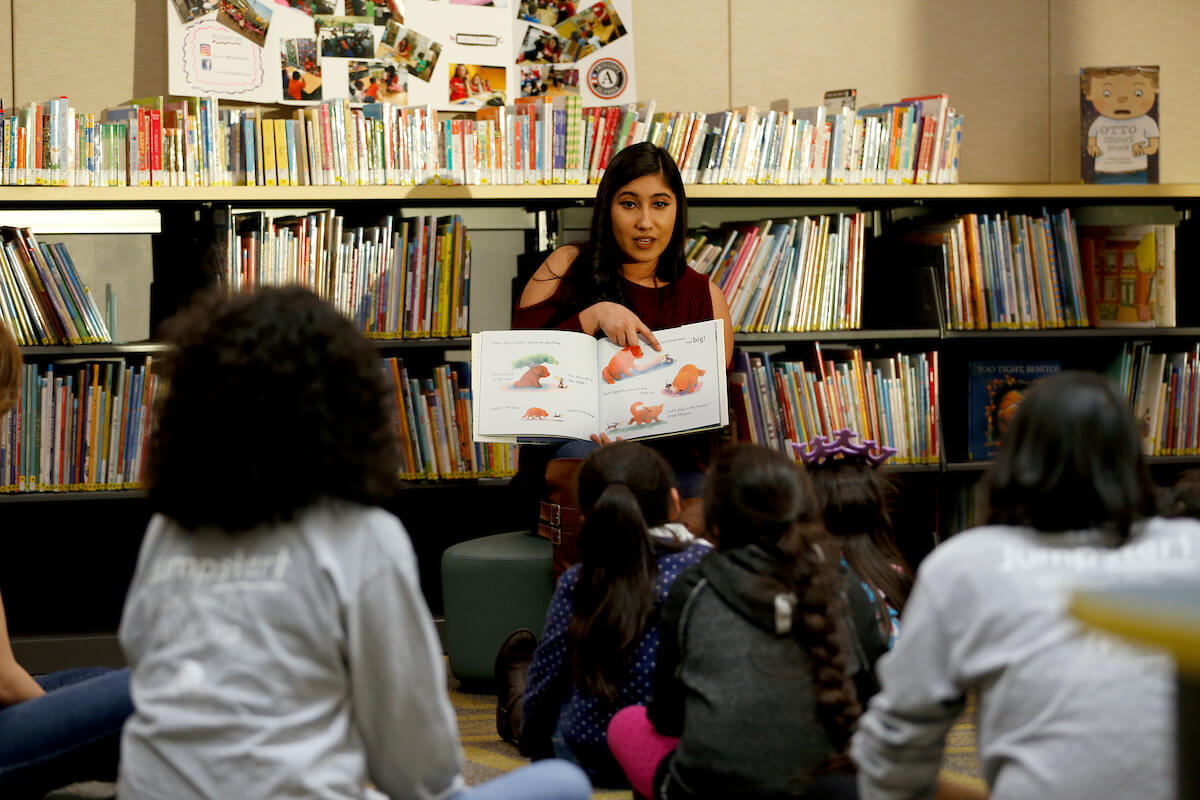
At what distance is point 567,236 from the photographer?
3.51m

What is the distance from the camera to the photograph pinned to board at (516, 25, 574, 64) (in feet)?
12.0

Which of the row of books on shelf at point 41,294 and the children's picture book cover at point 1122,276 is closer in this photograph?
the row of books on shelf at point 41,294

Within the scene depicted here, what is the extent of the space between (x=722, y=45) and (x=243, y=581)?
10.0ft

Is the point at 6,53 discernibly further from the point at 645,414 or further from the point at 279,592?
the point at 279,592

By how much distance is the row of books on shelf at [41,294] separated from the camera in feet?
10.3

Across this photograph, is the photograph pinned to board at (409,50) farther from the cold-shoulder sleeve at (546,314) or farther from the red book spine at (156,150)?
the cold-shoulder sleeve at (546,314)

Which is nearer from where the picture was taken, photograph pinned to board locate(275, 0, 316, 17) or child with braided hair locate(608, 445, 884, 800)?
child with braided hair locate(608, 445, 884, 800)

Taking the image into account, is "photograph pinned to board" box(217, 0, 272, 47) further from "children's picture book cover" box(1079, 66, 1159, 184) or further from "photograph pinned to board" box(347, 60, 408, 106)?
"children's picture book cover" box(1079, 66, 1159, 184)

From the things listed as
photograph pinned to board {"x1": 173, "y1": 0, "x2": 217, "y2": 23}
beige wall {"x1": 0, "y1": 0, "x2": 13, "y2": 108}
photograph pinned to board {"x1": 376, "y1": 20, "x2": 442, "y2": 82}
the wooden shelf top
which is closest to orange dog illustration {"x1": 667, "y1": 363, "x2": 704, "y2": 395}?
the wooden shelf top

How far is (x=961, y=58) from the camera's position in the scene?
3914 millimetres

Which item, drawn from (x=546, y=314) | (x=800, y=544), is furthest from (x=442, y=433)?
(x=800, y=544)

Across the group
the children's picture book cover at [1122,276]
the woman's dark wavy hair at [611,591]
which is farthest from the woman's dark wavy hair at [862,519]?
the children's picture book cover at [1122,276]

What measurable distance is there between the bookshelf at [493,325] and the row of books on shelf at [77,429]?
5 cm

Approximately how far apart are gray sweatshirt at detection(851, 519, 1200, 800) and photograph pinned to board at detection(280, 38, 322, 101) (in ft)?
9.11
